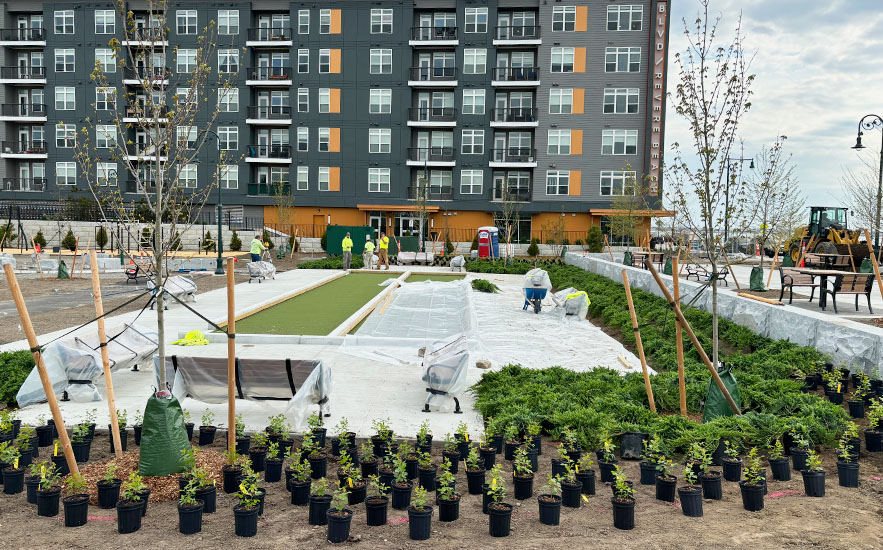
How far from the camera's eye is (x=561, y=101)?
53.2 meters

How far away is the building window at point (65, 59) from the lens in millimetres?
55812

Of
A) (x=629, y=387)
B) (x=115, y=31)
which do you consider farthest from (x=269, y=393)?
(x=115, y=31)

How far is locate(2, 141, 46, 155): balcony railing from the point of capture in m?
57.0

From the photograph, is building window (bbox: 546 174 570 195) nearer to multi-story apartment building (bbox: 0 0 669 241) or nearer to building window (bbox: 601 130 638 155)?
multi-story apartment building (bbox: 0 0 669 241)

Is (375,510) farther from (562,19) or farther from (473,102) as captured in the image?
(562,19)

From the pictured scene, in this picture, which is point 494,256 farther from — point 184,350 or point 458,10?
point 184,350

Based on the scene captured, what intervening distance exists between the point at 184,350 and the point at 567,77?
46347 mm

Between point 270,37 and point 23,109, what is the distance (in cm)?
2400

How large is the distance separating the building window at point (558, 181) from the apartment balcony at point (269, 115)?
22.3 meters

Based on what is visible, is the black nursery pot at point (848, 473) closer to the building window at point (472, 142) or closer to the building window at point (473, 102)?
the building window at point (472, 142)

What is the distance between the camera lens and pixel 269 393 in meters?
8.48

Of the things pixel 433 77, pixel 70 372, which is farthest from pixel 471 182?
pixel 70 372

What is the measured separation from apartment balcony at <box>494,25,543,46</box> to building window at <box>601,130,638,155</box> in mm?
9431

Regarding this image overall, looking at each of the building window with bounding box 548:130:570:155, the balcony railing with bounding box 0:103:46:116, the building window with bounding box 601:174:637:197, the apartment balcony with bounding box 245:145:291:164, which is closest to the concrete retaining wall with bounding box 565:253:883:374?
the building window with bounding box 601:174:637:197
